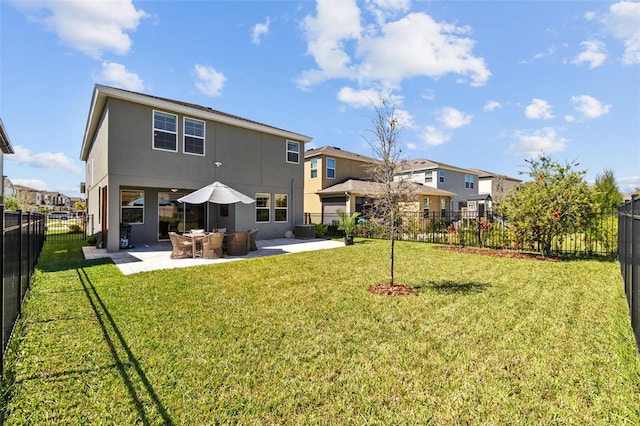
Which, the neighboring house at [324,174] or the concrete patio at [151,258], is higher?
the neighboring house at [324,174]

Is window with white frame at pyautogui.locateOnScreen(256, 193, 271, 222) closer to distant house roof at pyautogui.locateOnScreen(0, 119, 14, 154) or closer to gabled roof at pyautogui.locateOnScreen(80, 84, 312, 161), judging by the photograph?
gabled roof at pyautogui.locateOnScreen(80, 84, 312, 161)

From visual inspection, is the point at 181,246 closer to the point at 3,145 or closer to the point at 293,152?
the point at 293,152

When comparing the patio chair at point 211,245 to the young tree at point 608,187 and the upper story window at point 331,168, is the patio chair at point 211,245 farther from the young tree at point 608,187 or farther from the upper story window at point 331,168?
the young tree at point 608,187

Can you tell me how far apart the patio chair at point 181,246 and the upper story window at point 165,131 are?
4.48m

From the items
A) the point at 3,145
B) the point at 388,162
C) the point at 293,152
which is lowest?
the point at 388,162

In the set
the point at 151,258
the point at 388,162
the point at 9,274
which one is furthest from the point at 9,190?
the point at 388,162

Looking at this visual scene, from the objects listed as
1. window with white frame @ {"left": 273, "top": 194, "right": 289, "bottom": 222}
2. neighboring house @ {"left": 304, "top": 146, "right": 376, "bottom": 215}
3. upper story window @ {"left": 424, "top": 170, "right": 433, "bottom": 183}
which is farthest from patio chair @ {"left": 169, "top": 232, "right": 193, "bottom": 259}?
upper story window @ {"left": 424, "top": 170, "right": 433, "bottom": 183}

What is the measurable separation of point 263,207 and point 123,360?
12.9 m

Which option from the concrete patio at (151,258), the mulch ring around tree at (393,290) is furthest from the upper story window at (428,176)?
→ the mulch ring around tree at (393,290)

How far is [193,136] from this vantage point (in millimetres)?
13352

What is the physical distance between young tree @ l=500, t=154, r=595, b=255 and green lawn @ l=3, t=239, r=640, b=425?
152 inches

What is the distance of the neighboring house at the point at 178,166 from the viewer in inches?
443

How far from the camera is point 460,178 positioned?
1358 inches

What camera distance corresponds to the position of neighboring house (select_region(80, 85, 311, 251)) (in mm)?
11258
